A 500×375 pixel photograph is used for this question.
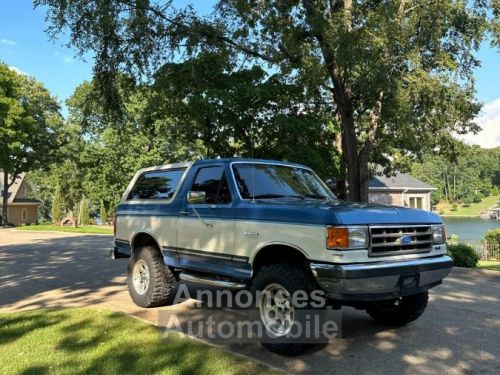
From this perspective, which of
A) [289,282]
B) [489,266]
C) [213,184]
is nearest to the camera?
[289,282]

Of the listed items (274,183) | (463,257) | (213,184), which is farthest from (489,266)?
(213,184)

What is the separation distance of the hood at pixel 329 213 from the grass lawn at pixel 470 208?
76.5 metres

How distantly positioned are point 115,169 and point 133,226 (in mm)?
44136

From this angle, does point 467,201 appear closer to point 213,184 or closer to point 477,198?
point 477,198

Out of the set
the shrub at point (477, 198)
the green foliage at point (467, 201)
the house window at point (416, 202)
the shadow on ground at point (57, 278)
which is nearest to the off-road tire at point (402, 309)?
the shadow on ground at point (57, 278)

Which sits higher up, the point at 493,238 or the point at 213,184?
the point at 213,184

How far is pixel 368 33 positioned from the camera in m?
12.2

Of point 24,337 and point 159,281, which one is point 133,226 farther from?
point 24,337

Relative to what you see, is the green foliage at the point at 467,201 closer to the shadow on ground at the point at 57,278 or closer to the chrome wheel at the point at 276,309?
the shadow on ground at the point at 57,278

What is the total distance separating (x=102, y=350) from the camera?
5398 mm

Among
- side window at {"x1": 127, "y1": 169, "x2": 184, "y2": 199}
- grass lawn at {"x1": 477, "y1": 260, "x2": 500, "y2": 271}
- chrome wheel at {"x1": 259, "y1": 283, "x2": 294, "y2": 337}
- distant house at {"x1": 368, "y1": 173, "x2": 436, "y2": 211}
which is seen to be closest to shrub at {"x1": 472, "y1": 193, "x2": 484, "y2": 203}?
distant house at {"x1": 368, "y1": 173, "x2": 436, "y2": 211}

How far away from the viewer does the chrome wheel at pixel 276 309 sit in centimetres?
537

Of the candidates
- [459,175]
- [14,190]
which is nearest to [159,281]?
[14,190]

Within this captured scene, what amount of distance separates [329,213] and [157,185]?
3497 mm
